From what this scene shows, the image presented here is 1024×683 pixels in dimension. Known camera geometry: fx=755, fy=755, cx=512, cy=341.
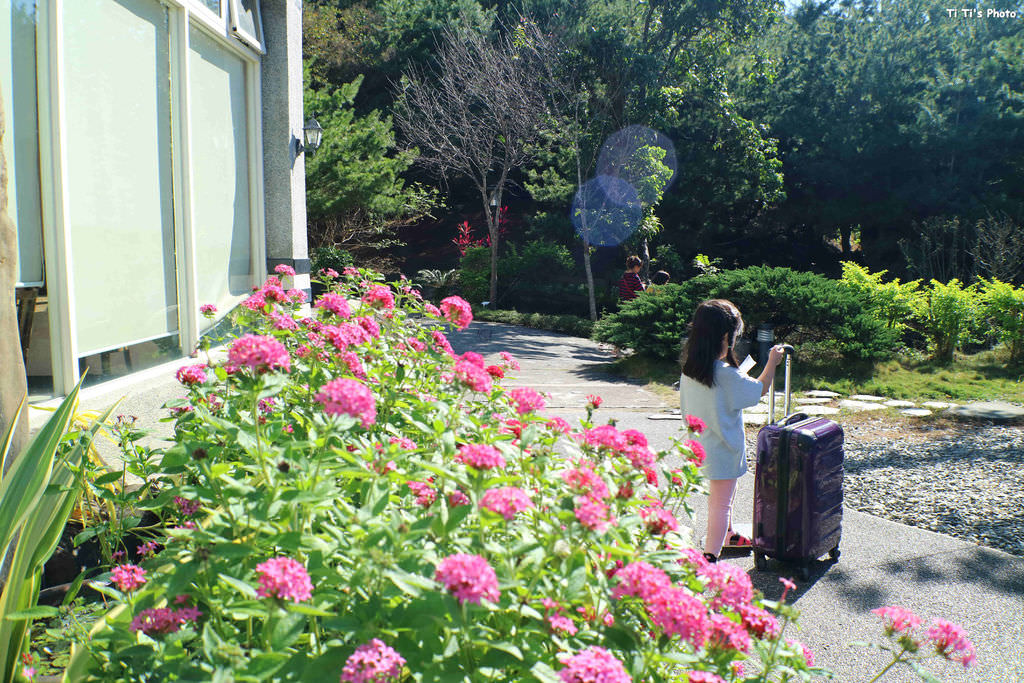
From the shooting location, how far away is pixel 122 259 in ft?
14.4

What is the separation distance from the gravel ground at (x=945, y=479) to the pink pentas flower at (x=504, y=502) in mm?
4111

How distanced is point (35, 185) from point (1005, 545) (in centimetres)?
556

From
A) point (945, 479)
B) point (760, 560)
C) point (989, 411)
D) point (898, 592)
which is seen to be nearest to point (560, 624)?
point (760, 560)

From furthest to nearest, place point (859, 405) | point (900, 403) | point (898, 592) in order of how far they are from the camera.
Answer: point (900, 403) < point (859, 405) < point (898, 592)

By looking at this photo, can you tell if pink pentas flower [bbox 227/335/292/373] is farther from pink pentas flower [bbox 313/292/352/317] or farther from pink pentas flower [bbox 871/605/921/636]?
pink pentas flower [bbox 871/605/921/636]

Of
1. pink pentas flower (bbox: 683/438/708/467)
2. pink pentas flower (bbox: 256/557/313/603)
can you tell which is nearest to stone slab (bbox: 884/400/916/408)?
pink pentas flower (bbox: 683/438/708/467)

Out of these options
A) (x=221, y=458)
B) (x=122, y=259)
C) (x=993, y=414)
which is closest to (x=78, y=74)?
(x=122, y=259)

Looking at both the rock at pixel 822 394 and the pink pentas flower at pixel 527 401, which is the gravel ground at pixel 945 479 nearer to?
the rock at pixel 822 394

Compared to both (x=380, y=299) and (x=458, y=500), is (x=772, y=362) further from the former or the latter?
(x=458, y=500)

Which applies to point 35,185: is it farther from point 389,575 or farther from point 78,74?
point 389,575

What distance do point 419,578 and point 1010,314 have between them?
1207 centimetres

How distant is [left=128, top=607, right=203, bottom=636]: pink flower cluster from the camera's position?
1.35 m

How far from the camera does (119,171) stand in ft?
14.3

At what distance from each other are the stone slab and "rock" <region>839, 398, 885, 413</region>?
112 mm
